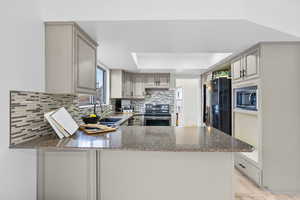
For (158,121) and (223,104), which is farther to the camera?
(158,121)

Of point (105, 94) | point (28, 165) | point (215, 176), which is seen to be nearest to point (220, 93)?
point (215, 176)

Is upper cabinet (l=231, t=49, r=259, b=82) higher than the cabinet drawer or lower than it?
higher

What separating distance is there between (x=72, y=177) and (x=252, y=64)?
8.95ft

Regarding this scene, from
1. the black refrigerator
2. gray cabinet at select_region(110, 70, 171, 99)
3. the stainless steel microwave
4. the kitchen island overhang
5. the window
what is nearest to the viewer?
the kitchen island overhang

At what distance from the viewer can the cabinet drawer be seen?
8.71ft

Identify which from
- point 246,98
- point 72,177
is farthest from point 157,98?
point 72,177

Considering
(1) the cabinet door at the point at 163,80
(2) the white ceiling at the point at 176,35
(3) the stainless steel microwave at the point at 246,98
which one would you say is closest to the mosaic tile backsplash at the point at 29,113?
(2) the white ceiling at the point at 176,35

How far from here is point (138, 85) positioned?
17.5ft

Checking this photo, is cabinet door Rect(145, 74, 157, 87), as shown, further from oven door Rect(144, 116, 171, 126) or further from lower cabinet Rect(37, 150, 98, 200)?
lower cabinet Rect(37, 150, 98, 200)

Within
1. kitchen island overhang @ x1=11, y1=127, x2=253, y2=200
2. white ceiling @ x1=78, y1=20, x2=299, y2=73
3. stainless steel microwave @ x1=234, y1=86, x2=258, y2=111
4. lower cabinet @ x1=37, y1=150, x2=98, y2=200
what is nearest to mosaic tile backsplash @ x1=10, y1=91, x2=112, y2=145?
kitchen island overhang @ x1=11, y1=127, x2=253, y2=200

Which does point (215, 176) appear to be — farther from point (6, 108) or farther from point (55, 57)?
point (55, 57)

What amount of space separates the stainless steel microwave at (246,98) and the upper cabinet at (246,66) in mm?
185

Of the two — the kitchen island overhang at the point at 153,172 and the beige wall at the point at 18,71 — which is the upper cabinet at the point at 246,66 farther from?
the beige wall at the point at 18,71

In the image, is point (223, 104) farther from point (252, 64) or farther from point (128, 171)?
point (128, 171)
